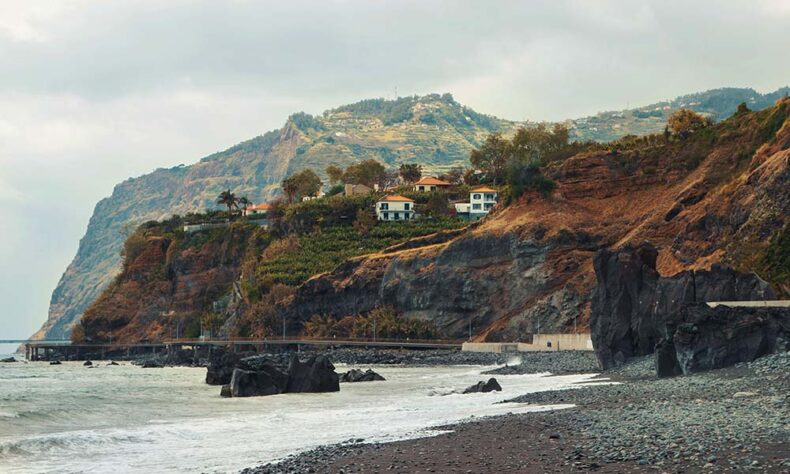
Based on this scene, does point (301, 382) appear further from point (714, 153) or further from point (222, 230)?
point (222, 230)

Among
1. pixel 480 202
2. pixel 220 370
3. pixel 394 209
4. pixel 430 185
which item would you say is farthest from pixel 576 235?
pixel 430 185

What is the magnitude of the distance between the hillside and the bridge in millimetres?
4476

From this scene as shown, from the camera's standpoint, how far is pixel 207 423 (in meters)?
35.9

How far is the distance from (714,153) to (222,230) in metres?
97.5

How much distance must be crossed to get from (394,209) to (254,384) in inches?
4462

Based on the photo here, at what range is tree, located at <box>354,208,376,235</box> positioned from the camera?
156625 millimetres

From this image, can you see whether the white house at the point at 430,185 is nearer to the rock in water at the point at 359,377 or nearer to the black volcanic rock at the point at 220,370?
the black volcanic rock at the point at 220,370

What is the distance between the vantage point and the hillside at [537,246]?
3637 inches

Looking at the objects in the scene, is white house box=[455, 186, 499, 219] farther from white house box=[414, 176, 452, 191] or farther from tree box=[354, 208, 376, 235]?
white house box=[414, 176, 452, 191]

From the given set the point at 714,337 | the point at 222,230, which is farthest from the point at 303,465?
the point at 222,230

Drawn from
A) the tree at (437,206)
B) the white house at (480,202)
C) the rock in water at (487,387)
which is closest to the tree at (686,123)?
the white house at (480,202)

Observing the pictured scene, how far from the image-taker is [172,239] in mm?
184375

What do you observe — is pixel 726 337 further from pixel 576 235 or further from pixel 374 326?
pixel 374 326

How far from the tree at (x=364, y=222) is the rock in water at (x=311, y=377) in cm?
10078
